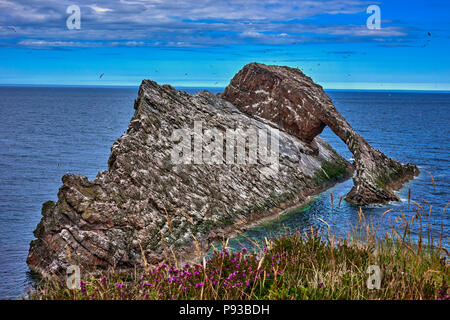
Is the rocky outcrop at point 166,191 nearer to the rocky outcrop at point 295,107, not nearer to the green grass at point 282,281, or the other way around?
the rocky outcrop at point 295,107

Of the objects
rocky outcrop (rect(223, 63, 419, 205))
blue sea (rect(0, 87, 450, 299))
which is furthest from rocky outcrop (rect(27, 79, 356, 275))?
blue sea (rect(0, 87, 450, 299))

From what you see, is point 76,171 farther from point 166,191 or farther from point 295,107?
point 166,191

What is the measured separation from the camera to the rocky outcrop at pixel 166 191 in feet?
64.5

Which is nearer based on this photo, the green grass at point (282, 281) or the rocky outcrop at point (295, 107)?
the green grass at point (282, 281)

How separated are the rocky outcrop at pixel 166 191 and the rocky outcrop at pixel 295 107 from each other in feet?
2.84

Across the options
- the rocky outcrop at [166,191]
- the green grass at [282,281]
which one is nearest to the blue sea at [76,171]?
the rocky outcrop at [166,191]

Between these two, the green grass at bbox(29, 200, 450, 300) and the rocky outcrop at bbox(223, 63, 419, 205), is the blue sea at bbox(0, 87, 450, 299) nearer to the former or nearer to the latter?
the green grass at bbox(29, 200, 450, 300)

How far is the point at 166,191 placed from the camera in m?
23.3

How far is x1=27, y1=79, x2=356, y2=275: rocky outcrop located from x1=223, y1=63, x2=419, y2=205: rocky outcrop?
0.86 metres

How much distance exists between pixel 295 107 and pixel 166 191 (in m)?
17.2

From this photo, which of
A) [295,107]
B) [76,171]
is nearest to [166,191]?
[295,107]

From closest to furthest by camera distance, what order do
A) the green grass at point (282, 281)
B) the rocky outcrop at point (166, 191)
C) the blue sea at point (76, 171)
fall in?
the green grass at point (282, 281) < the rocky outcrop at point (166, 191) < the blue sea at point (76, 171)
